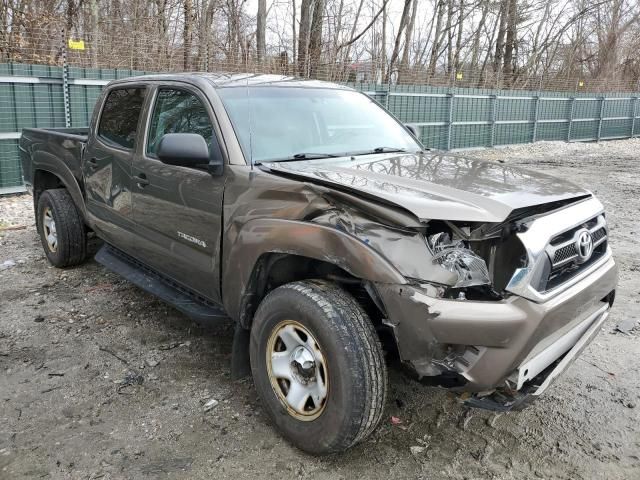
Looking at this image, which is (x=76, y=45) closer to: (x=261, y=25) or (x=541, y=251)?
(x=261, y=25)

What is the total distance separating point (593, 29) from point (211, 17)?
1019 inches

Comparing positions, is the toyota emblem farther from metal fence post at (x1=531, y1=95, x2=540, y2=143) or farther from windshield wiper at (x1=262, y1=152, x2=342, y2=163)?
metal fence post at (x1=531, y1=95, x2=540, y2=143)

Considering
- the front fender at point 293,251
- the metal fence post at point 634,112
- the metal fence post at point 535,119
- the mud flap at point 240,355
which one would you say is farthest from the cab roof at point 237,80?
the metal fence post at point 634,112

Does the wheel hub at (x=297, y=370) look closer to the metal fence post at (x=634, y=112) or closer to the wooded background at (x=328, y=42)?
the wooded background at (x=328, y=42)

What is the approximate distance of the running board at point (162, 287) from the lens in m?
3.43

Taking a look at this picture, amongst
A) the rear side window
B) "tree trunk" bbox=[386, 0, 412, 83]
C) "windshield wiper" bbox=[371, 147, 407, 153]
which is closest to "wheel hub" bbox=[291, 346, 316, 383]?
A: "windshield wiper" bbox=[371, 147, 407, 153]

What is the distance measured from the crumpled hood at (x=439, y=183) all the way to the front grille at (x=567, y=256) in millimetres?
185

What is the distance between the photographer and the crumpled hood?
2.36 m

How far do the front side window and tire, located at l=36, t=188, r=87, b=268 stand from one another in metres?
1.85

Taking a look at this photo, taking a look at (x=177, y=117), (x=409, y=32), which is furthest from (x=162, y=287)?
(x=409, y=32)

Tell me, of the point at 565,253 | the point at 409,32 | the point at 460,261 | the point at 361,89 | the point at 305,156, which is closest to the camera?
the point at 460,261

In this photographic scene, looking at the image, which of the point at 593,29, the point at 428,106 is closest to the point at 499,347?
the point at 428,106

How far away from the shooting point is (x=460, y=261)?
92.2 inches

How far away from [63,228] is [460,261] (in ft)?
14.0
